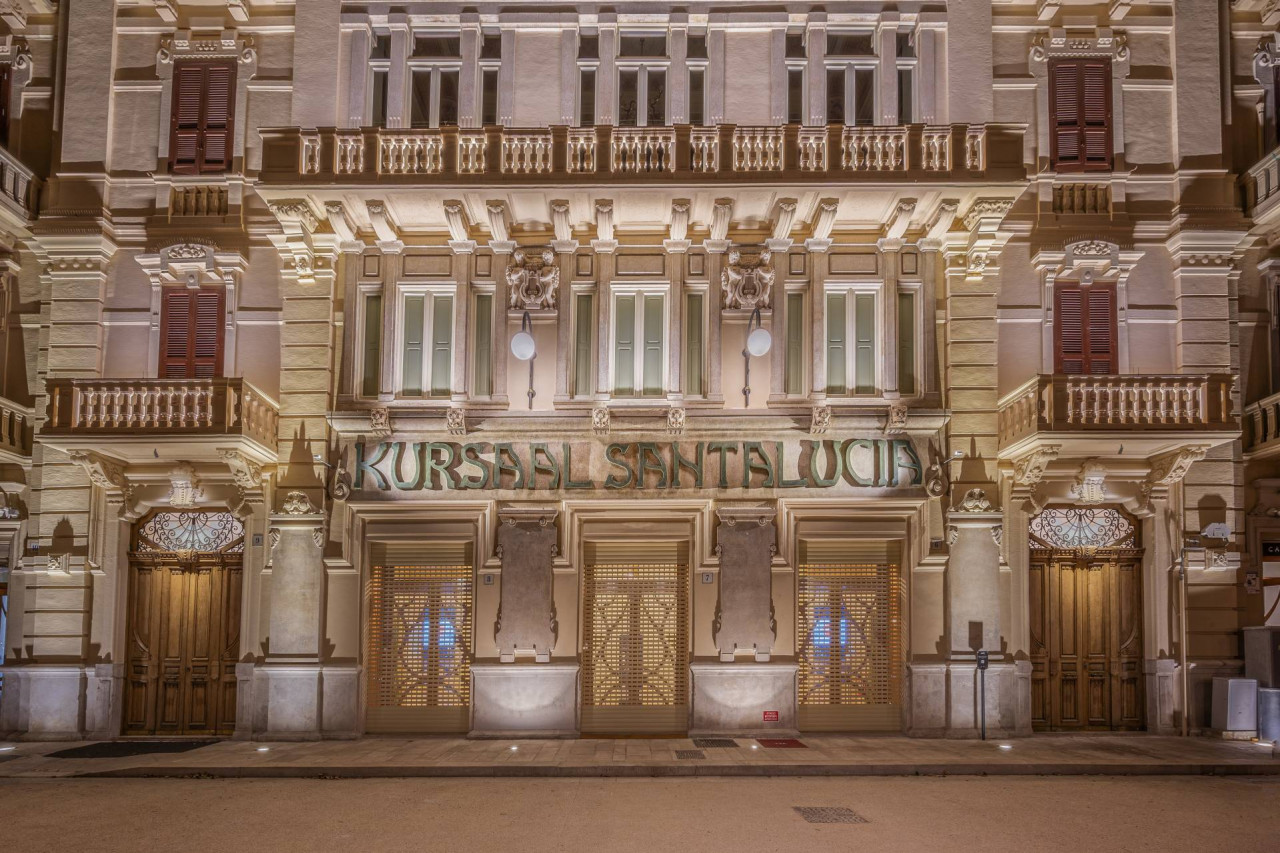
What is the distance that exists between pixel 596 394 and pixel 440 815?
8.02m

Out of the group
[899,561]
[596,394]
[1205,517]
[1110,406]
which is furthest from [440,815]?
[1205,517]

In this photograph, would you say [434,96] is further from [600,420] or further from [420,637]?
[420,637]

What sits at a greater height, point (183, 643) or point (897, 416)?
point (897, 416)

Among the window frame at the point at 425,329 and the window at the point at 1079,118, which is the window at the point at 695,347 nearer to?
the window frame at the point at 425,329

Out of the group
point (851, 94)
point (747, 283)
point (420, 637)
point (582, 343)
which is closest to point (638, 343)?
point (582, 343)

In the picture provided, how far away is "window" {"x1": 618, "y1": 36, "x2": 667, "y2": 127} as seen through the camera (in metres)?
18.5

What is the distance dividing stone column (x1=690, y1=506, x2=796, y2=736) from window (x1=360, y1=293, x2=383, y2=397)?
22.1 feet

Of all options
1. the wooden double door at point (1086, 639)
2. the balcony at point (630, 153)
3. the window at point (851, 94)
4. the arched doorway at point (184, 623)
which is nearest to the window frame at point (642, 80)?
the balcony at point (630, 153)

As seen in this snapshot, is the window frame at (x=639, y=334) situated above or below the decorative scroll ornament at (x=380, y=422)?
above

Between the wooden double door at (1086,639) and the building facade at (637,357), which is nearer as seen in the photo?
the building facade at (637,357)

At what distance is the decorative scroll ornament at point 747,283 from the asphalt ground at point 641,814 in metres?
7.97

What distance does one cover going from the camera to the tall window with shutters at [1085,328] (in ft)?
59.3

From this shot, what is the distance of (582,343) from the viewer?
59.6ft

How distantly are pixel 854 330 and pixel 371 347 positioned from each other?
8.60 m
